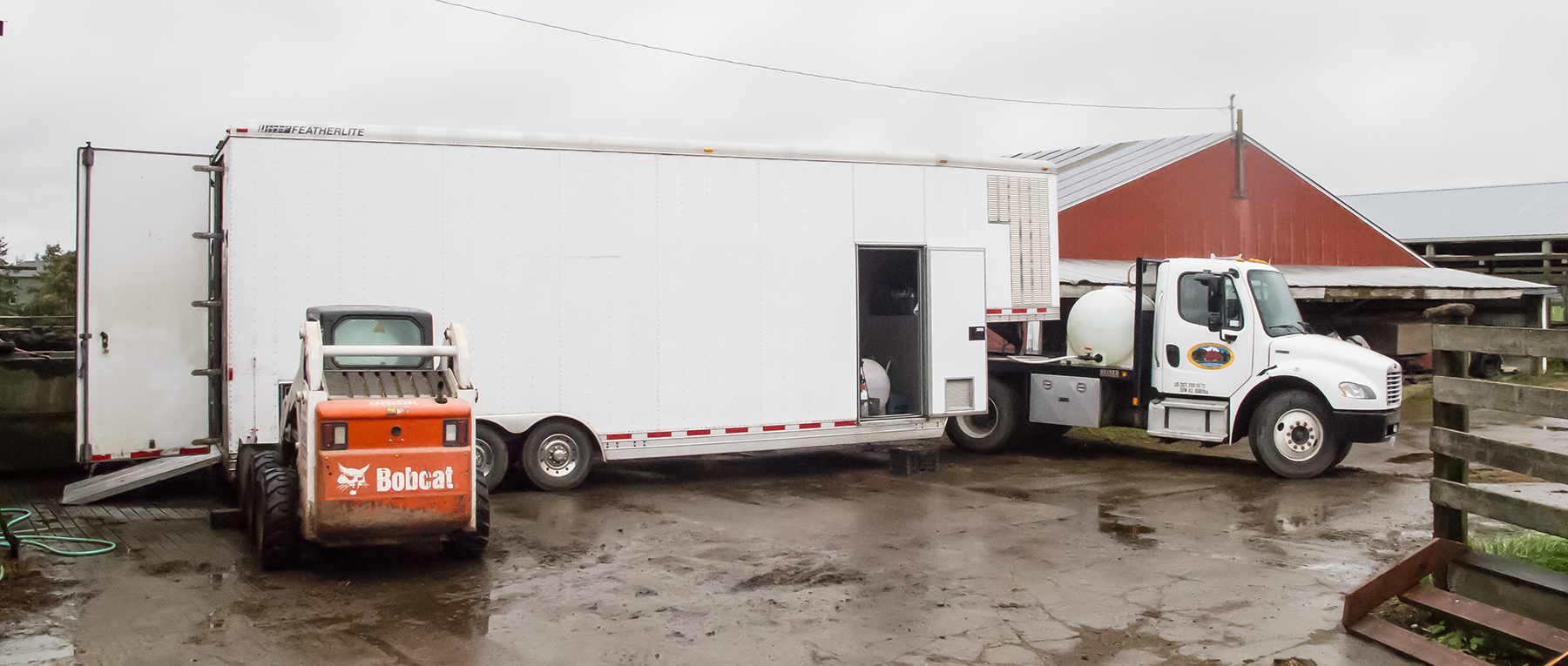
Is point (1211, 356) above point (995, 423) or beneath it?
above

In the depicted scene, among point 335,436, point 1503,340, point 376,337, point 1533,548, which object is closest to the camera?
point 1503,340

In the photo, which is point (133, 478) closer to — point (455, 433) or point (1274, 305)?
point (455, 433)

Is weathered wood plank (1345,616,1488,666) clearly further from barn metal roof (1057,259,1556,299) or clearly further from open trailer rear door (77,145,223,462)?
barn metal roof (1057,259,1556,299)

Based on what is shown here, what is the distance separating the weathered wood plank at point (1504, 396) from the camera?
563cm

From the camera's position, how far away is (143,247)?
10008mm

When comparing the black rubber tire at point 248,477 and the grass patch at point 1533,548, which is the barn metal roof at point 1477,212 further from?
the black rubber tire at point 248,477

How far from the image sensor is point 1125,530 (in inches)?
365

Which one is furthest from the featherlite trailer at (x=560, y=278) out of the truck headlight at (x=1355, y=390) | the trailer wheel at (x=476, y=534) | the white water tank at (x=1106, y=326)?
the truck headlight at (x=1355, y=390)

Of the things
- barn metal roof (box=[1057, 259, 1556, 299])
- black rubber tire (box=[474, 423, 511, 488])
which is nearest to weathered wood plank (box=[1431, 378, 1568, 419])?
black rubber tire (box=[474, 423, 511, 488])

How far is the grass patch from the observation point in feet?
22.0

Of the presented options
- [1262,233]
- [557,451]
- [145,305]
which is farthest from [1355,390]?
[1262,233]

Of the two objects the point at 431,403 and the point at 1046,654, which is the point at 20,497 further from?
the point at 1046,654

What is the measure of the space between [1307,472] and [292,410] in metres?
9.96

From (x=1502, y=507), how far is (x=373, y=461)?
21.4 feet
